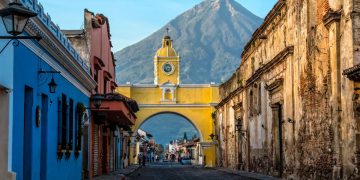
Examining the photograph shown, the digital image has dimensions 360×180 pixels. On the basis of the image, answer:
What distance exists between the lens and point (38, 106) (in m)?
14.2

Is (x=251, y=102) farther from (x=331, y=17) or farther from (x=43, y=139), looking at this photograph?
(x=43, y=139)

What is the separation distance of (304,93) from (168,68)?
48.3 m

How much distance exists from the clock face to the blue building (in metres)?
48.3

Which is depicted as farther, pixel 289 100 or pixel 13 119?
pixel 289 100

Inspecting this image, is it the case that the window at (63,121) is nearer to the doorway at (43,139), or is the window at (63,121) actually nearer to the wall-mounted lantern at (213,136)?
the doorway at (43,139)

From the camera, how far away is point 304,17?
21.5 meters

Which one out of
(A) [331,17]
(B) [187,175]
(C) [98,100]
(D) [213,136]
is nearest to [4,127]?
(A) [331,17]

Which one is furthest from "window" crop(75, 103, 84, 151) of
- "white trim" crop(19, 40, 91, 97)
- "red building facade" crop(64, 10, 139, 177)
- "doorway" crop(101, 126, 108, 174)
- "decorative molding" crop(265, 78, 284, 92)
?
"doorway" crop(101, 126, 108, 174)

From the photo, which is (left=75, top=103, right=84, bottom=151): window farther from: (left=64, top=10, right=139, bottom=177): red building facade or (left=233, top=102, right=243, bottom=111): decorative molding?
(left=233, top=102, right=243, bottom=111): decorative molding

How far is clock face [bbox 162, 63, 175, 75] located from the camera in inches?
2749

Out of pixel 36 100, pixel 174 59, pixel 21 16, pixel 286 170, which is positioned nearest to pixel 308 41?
pixel 286 170

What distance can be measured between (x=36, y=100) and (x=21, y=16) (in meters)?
6.10

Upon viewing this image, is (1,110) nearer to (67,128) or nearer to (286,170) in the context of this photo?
(67,128)

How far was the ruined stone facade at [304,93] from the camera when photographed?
54.5 ft
